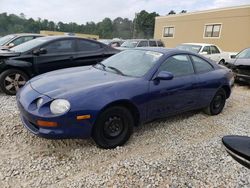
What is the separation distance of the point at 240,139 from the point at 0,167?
9.28 ft

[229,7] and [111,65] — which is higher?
[229,7]

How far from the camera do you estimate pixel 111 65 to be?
455 centimetres

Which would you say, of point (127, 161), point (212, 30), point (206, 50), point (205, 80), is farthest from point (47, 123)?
point (212, 30)

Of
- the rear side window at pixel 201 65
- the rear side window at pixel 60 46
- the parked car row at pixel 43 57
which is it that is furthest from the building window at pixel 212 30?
the rear side window at pixel 201 65

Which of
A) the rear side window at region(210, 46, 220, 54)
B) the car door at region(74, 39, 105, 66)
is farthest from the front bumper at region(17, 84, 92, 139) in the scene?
the rear side window at region(210, 46, 220, 54)

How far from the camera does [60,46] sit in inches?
259

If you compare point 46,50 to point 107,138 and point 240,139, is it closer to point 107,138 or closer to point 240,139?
point 107,138

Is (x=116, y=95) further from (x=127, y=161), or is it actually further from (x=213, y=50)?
(x=213, y=50)

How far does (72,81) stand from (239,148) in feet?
9.52

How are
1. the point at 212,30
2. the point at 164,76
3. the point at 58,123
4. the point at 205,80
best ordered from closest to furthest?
the point at 58,123, the point at 164,76, the point at 205,80, the point at 212,30

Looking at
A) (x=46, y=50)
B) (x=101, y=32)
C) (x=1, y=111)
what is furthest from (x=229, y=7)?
(x=101, y=32)

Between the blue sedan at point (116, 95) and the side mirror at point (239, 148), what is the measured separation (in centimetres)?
222

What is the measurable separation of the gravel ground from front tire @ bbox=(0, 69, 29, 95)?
1.34 metres

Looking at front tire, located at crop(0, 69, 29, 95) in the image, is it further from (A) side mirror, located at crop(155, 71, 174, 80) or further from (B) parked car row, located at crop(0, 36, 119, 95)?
(A) side mirror, located at crop(155, 71, 174, 80)
